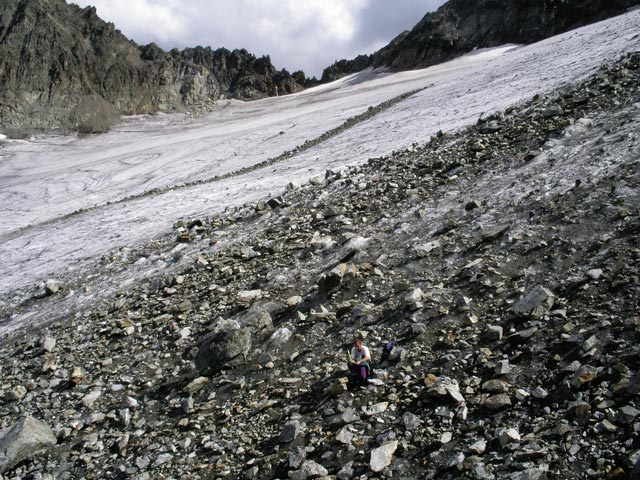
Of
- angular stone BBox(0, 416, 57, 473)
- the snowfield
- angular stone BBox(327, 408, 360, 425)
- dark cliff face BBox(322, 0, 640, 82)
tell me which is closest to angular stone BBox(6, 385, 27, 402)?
angular stone BBox(0, 416, 57, 473)

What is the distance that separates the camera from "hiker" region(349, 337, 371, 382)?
534cm

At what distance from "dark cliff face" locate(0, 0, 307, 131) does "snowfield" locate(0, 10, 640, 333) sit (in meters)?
8.67

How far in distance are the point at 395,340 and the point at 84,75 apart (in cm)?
5739

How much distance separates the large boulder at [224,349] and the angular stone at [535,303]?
3830 mm

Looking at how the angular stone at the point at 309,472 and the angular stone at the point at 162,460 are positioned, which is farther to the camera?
the angular stone at the point at 162,460

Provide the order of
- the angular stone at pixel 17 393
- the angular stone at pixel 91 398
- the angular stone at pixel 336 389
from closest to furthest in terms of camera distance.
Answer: the angular stone at pixel 336 389 < the angular stone at pixel 91 398 < the angular stone at pixel 17 393

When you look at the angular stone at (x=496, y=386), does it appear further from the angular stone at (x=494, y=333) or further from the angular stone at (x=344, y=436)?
the angular stone at (x=344, y=436)

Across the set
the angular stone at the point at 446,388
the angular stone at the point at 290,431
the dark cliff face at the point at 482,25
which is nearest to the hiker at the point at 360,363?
the angular stone at the point at 446,388

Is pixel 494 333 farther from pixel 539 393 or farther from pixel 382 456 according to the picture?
pixel 382 456

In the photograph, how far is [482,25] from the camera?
2199 inches

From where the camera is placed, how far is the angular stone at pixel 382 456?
165 inches

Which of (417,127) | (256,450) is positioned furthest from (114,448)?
(417,127)

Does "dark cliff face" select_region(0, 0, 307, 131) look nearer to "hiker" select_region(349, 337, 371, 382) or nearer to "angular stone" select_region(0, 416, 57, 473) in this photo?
"angular stone" select_region(0, 416, 57, 473)

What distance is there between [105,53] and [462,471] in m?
64.7
